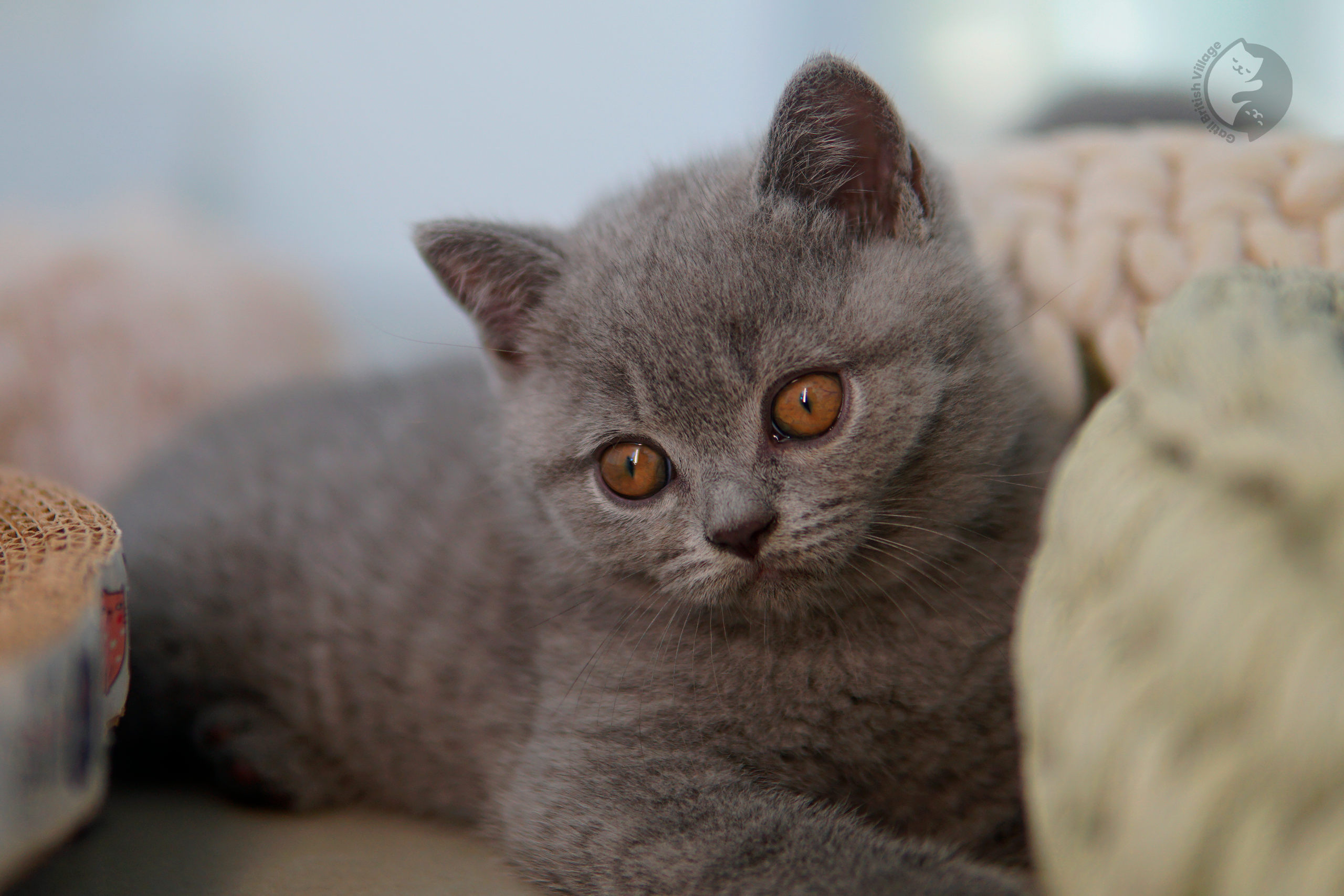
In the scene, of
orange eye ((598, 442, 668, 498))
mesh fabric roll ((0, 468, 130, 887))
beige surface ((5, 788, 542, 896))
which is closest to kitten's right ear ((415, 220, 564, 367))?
orange eye ((598, 442, 668, 498))

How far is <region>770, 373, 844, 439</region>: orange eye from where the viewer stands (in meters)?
0.94

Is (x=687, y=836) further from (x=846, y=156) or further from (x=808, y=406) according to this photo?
(x=846, y=156)

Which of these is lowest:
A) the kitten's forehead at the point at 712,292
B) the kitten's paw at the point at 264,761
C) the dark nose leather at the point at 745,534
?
the kitten's paw at the point at 264,761

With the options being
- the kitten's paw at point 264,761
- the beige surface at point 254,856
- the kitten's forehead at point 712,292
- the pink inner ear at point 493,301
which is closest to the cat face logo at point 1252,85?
the kitten's forehead at point 712,292

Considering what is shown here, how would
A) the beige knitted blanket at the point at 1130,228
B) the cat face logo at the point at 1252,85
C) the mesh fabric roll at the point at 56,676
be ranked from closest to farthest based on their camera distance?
the mesh fabric roll at the point at 56,676 < the beige knitted blanket at the point at 1130,228 < the cat face logo at the point at 1252,85

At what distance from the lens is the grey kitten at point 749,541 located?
918 mm

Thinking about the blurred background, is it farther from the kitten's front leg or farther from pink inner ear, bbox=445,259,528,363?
the kitten's front leg

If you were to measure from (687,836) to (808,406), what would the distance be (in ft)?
1.40

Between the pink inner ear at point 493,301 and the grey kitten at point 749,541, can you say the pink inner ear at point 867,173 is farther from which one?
the pink inner ear at point 493,301

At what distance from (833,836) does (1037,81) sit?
7.40ft

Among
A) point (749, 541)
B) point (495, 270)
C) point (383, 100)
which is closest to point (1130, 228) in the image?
point (749, 541)

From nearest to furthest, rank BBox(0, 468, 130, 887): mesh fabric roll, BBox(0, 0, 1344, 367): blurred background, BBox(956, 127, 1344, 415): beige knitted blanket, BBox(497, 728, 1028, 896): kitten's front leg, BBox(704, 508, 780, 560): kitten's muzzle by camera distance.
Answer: BBox(0, 468, 130, 887): mesh fabric roll < BBox(497, 728, 1028, 896): kitten's front leg < BBox(704, 508, 780, 560): kitten's muzzle < BBox(956, 127, 1344, 415): beige knitted blanket < BBox(0, 0, 1344, 367): blurred background

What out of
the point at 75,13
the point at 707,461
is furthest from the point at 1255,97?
the point at 75,13

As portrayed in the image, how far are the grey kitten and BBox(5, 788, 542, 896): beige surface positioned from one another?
48 mm
